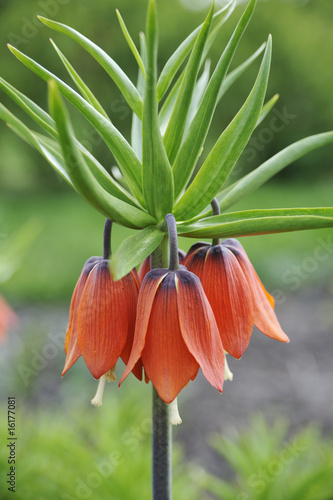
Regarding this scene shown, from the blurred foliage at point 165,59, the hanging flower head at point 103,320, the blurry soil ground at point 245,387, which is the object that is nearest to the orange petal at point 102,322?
the hanging flower head at point 103,320

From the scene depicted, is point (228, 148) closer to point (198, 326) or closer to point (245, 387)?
point (198, 326)

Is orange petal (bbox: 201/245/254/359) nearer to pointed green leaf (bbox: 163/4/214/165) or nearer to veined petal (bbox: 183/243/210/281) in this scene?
veined petal (bbox: 183/243/210/281)

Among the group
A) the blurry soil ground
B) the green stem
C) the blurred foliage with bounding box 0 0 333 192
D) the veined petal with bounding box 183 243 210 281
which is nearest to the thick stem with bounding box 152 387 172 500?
the green stem

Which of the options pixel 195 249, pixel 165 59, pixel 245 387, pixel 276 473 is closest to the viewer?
pixel 195 249

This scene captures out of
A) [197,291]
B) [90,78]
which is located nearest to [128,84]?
[197,291]

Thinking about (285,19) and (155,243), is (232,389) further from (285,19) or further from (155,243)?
(285,19)

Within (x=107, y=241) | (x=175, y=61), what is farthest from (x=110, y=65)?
(x=107, y=241)
